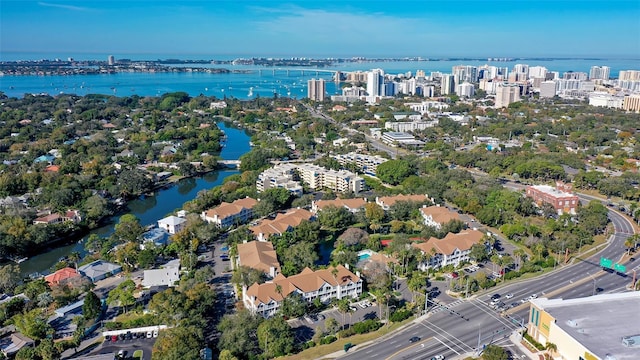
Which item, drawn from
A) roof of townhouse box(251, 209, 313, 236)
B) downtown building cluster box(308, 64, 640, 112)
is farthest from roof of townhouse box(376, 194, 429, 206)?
downtown building cluster box(308, 64, 640, 112)

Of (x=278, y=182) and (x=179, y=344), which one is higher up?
(x=278, y=182)

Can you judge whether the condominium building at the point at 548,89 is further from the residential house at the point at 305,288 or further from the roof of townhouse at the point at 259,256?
the residential house at the point at 305,288

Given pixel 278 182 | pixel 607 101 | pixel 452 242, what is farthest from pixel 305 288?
pixel 607 101

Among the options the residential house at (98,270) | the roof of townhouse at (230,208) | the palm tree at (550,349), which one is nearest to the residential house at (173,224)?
the roof of townhouse at (230,208)

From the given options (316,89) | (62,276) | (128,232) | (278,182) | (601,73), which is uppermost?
(601,73)

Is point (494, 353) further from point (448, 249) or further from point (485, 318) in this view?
point (448, 249)

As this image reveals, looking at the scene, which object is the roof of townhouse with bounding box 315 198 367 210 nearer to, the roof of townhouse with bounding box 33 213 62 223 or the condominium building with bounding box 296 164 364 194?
the condominium building with bounding box 296 164 364 194
